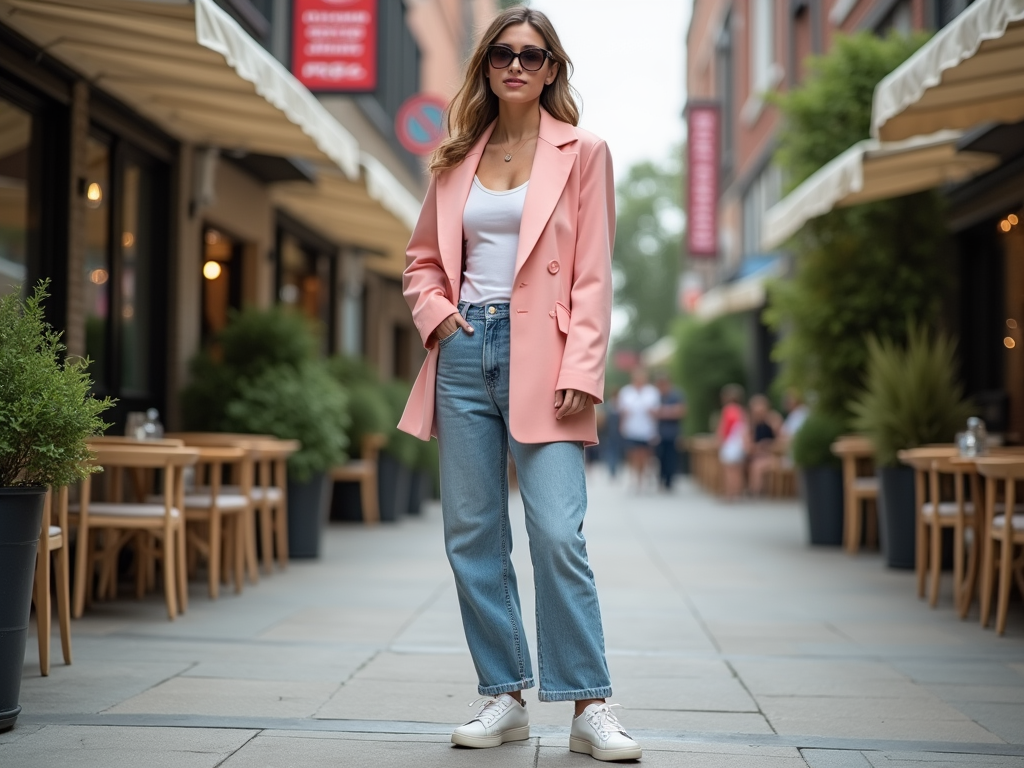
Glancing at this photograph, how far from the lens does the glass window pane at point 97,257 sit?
→ 7.88 meters

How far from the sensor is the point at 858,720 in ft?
13.8

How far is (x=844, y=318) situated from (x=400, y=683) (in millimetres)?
6874

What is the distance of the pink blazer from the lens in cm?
360

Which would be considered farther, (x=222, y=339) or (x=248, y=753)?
(x=222, y=339)

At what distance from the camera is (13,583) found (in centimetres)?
381

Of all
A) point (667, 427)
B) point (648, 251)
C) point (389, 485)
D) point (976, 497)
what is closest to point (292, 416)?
point (389, 485)

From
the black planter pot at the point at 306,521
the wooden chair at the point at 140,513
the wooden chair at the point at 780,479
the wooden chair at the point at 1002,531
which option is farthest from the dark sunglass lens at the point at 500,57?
the wooden chair at the point at 780,479

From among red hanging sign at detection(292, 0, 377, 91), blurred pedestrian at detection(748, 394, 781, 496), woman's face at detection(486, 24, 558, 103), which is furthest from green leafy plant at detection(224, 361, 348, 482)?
blurred pedestrian at detection(748, 394, 781, 496)

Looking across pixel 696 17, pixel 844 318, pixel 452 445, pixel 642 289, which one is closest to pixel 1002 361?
pixel 844 318

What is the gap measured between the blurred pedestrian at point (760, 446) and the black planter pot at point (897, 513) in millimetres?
8787

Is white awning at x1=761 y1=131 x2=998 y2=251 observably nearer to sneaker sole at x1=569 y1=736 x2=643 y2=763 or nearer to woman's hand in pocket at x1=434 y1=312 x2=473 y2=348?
woman's hand in pocket at x1=434 y1=312 x2=473 y2=348

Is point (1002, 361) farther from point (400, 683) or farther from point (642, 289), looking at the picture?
point (642, 289)

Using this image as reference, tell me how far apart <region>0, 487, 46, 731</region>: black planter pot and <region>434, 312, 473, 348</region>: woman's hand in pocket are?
51.6 inches

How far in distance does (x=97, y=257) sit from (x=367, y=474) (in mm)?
4242
